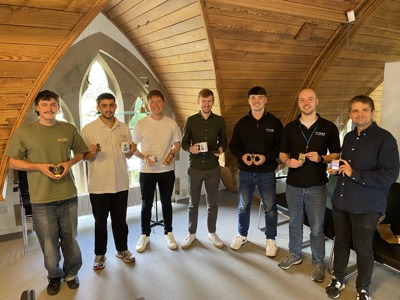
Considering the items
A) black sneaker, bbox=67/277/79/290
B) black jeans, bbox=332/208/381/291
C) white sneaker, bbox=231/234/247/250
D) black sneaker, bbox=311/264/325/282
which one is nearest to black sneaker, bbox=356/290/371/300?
black jeans, bbox=332/208/381/291

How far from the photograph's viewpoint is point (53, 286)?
2.26 meters

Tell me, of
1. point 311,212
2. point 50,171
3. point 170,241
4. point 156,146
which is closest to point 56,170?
point 50,171

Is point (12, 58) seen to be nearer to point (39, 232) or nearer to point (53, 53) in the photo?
point (53, 53)

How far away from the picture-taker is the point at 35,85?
94.5 inches

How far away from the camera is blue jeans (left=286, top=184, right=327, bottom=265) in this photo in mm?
2227

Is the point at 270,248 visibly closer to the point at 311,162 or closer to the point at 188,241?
the point at 188,241

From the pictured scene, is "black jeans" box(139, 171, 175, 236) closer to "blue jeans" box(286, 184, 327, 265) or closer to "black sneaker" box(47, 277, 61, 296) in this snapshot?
"black sneaker" box(47, 277, 61, 296)

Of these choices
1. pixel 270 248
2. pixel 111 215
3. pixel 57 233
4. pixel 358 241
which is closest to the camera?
pixel 358 241

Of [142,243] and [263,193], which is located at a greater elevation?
[263,193]

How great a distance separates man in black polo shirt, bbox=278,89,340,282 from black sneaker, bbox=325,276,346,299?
0.48 feet

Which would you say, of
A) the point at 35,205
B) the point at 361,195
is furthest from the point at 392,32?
the point at 35,205

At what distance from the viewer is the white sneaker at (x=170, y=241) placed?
289cm

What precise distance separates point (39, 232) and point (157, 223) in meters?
1.42

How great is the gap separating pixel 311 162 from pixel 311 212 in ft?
1.24
